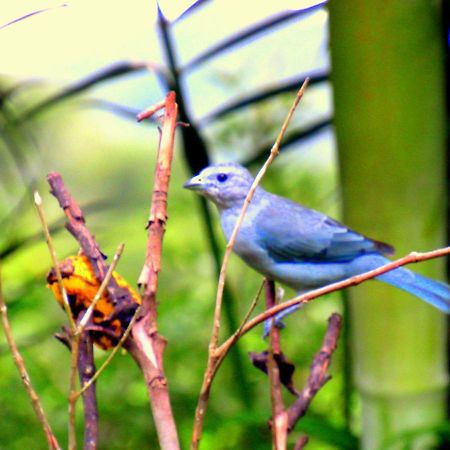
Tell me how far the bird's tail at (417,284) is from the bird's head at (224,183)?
0.08 meters

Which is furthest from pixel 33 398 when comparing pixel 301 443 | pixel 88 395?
pixel 301 443

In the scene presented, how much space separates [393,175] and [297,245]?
104mm

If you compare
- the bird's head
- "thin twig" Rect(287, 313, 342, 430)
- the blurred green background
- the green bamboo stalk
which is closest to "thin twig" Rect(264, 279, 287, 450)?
"thin twig" Rect(287, 313, 342, 430)

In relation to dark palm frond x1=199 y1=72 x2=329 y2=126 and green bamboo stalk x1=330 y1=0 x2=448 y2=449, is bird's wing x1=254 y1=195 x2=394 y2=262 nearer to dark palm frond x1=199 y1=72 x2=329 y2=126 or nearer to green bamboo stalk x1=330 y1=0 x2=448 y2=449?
green bamboo stalk x1=330 y1=0 x2=448 y2=449

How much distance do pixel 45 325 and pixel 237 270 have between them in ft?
0.88

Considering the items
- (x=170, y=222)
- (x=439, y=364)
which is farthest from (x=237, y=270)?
(x=439, y=364)

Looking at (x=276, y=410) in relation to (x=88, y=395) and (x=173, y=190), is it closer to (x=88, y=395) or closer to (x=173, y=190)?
(x=88, y=395)

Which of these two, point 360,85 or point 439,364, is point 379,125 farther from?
point 439,364

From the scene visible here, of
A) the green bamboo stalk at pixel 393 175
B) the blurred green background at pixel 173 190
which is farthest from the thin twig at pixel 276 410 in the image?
the blurred green background at pixel 173 190

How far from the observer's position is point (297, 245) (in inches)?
19.7

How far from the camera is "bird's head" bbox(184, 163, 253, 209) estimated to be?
18.4 inches

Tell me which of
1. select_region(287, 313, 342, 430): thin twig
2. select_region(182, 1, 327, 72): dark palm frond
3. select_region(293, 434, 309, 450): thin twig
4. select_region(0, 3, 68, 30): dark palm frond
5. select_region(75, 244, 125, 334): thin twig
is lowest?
select_region(293, 434, 309, 450): thin twig

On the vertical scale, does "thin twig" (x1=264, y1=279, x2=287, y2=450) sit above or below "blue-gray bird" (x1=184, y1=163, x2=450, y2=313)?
below

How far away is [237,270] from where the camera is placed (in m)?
1.18
